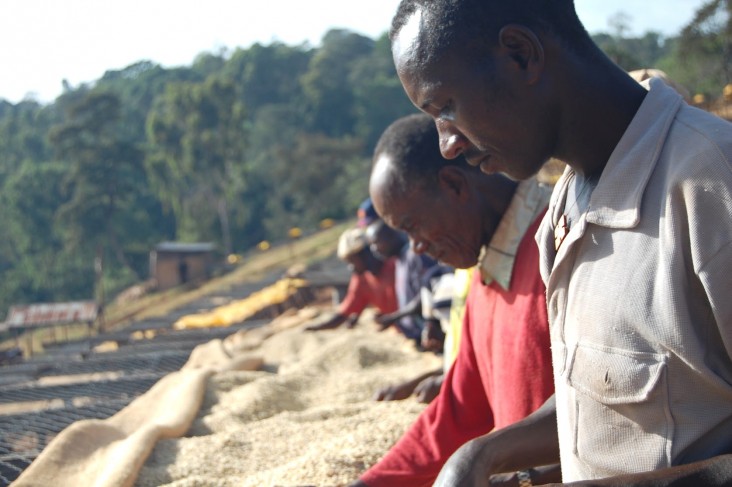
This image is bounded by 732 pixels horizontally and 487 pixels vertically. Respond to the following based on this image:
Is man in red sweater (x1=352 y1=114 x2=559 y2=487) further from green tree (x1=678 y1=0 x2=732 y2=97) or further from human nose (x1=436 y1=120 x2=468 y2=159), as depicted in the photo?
green tree (x1=678 y1=0 x2=732 y2=97)

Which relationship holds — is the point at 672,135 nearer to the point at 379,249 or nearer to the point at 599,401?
the point at 599,401

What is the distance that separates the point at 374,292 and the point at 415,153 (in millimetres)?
4492

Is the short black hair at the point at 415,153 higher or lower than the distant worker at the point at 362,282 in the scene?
higher

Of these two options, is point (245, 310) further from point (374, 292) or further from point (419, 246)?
point (419, 246)

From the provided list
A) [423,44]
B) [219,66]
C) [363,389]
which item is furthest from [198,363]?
[219,66]

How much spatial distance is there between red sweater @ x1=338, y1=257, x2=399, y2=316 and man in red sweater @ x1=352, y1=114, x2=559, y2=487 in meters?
4.25

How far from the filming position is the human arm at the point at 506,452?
158cm

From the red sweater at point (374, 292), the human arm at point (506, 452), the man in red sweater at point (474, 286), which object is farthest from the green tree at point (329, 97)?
the human arm at point (506, 452)

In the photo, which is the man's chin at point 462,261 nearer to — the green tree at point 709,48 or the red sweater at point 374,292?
the red sweater at point 374,292

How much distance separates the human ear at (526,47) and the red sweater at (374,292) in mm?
5618

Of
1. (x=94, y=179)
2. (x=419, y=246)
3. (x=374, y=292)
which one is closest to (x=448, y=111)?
(x=419, y=246)

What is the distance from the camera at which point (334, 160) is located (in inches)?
1494

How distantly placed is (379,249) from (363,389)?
6.03 ft

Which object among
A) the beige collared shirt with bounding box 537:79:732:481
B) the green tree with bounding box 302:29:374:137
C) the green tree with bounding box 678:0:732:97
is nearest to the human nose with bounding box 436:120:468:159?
the beige collared shirt with bounding box 537:79:732:481
